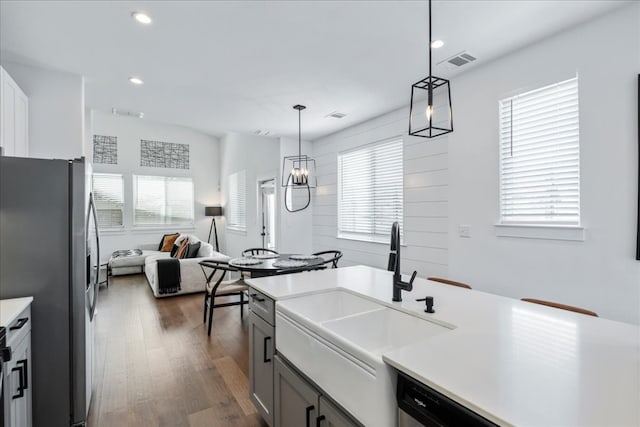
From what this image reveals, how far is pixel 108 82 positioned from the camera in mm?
3447

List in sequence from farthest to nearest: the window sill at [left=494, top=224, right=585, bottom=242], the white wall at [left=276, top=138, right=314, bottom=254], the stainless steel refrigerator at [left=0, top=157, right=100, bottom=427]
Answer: the white wall at [left=276, top=138, right=314, bottom=254], the window sill at [left=494, top=224, right=585, bottom=242], the stainless steel refrigerator at [left=0, top=157, right=100, bottom=427]

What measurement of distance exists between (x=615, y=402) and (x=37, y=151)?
166 inches

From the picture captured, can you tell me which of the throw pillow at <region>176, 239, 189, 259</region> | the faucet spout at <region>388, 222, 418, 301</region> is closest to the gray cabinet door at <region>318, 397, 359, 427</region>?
the faucet spout at <region>388, 222, 418, 301</region>

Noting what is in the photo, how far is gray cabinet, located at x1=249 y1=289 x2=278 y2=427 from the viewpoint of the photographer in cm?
184

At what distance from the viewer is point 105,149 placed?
765 cm

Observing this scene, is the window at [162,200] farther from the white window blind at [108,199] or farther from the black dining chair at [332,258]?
the black dining chair at [332,258]

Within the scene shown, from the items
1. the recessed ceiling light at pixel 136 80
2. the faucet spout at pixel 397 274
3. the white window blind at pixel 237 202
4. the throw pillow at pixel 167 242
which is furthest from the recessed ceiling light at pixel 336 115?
the throw pillow at pixel 167 242

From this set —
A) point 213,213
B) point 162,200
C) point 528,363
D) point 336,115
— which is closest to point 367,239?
point 336,115

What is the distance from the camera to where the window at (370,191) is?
426 centimetres

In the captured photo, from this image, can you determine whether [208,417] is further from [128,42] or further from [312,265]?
[128,42]

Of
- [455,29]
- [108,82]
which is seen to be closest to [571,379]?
[455,29]

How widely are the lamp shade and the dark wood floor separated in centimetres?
400

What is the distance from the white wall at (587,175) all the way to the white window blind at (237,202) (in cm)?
550

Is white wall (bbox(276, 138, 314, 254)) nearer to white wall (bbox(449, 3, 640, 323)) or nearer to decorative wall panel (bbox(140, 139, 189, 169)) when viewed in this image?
white wall (bbox(449, 3, 640, 323))
